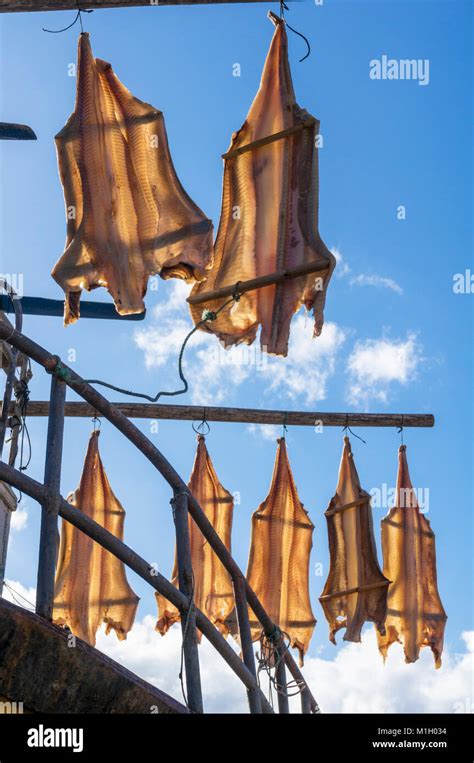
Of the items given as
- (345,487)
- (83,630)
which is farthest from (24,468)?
(345,487)

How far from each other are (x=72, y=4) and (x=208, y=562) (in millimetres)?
6037

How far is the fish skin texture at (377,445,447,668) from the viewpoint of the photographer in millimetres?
11039

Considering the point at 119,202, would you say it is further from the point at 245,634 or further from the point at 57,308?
the point at 57,308

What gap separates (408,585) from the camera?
437 inches

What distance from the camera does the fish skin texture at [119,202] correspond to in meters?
6.39

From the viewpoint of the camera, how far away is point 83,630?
10102 mm

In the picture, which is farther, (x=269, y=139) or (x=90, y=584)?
(x=90, y=584)

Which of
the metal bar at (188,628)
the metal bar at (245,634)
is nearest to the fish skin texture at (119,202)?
the metal bar at (188,628)

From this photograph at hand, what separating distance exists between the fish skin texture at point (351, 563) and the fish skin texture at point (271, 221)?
4610 millimetres

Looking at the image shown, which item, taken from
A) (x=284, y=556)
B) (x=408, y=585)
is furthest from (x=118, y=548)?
(x=408, y=585)

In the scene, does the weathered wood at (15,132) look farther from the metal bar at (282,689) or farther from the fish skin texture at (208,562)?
the metal bar at (282,689)

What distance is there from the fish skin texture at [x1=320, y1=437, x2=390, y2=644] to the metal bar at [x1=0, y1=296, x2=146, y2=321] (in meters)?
3.10
